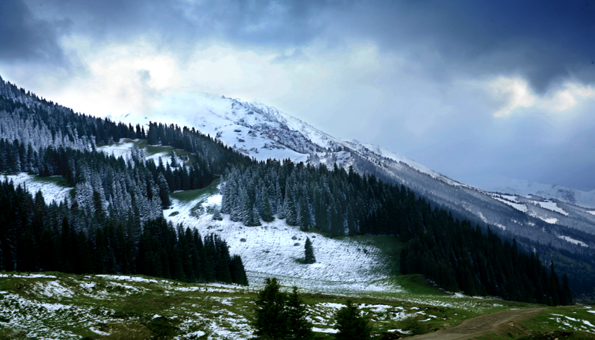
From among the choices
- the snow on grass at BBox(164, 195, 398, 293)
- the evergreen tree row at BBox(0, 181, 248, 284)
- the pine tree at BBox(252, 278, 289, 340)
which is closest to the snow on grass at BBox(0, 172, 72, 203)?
the snow on grass at BBox(164, 195, 398, 293)

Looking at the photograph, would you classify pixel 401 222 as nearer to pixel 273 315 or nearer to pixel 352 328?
pixel 352 328

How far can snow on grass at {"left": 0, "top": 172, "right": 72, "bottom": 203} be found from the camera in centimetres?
14495

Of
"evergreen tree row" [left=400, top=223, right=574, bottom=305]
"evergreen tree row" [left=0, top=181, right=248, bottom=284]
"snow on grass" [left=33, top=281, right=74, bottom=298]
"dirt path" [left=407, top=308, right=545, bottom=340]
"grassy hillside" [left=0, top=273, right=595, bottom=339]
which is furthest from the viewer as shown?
"evergreen tree row" [left=400, top=223, right=574, bottom=305]

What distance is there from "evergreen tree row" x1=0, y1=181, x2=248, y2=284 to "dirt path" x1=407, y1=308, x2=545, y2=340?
5657 centimetres

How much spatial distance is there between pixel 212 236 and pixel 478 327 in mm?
71813

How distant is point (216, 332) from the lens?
36.8m

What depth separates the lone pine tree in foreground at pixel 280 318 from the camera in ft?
103

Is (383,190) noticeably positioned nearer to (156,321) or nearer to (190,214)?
(190,214)

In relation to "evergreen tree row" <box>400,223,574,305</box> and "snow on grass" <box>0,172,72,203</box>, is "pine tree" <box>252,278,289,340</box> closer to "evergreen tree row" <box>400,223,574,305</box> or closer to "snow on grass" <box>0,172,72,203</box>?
"evergreen tree row" <box>400,223,574,305</box>

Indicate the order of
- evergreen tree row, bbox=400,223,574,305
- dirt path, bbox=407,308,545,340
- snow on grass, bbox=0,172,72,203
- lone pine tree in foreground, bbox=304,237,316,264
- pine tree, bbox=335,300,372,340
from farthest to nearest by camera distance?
snow on grass, bbox=0,172,72,203, lone pine tree in foreground, bbox=304,237,316,264, evergreen tree row, bbox=400,223,574,305, dirt path, bbox=407,308,545,340, pine tree, bbox=335,300,372,340

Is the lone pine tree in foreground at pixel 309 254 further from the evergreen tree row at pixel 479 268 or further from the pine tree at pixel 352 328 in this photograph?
the pine tree at pixel 352 328

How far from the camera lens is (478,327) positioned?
38000mm

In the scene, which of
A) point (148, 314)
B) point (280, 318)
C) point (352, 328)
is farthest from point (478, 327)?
point (148, 314)

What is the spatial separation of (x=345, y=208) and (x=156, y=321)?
113 metres
